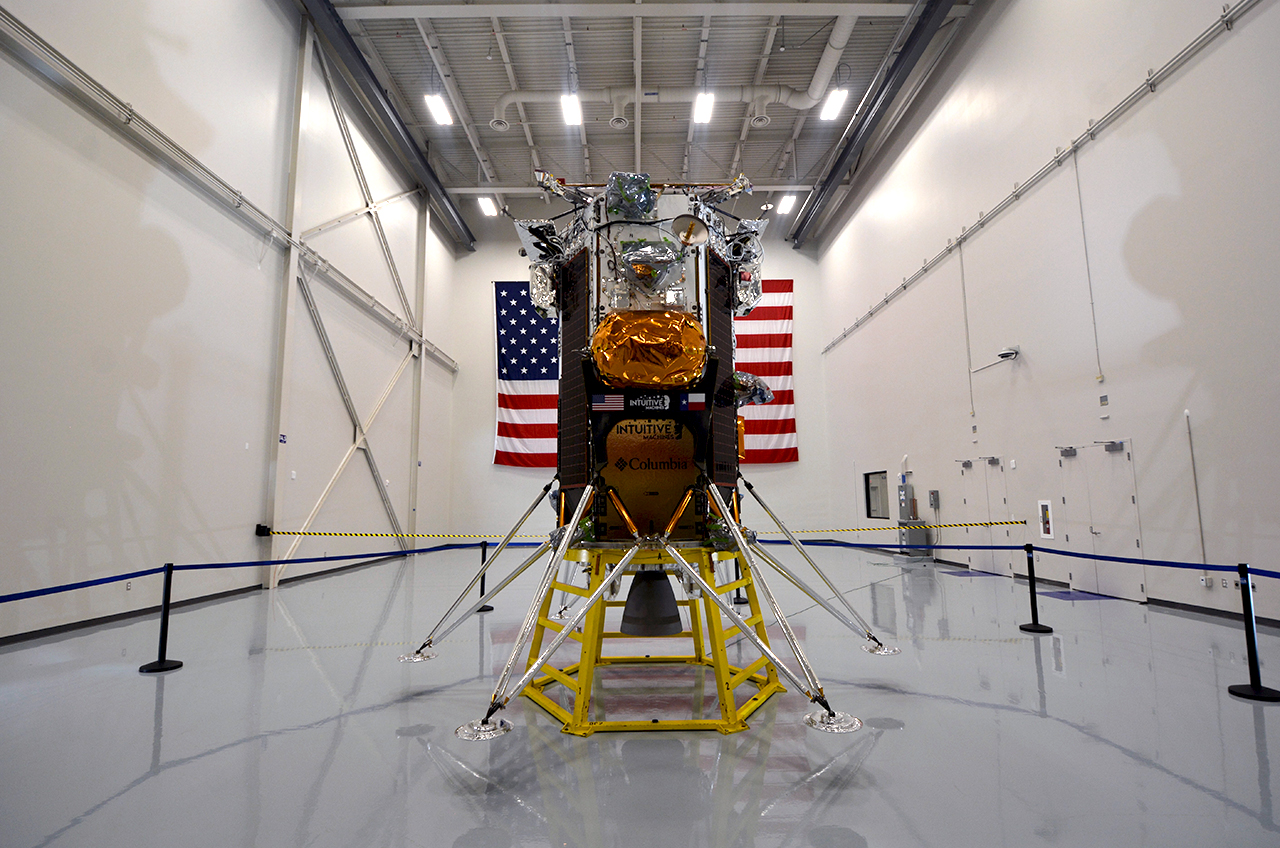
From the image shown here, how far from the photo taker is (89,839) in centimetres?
215

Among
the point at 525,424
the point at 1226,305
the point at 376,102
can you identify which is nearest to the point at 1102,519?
the point at 1226,305

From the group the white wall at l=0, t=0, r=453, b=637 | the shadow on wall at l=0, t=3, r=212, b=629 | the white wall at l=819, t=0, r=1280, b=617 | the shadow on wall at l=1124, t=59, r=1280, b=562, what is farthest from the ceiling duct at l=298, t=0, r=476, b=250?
the shadow on wall at l=1124, t=59, r=1280, b=562

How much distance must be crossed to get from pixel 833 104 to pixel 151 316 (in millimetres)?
11783

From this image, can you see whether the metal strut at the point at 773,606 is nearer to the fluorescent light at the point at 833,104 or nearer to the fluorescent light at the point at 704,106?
the fluorescent light at the point at 704,106

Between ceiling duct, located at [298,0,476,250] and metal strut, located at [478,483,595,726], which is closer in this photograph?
metal strut, located at [478,483,595,726]

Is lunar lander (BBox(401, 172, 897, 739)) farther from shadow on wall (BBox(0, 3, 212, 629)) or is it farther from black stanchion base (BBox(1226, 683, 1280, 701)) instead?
shadow on wall (BBox(0, 3, 212, 629))

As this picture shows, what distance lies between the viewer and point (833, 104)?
11.7m

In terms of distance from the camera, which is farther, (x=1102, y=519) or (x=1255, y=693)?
(x=1102, y=519)

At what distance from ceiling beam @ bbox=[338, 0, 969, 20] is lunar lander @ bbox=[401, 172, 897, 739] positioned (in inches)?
271

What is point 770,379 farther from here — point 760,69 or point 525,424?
point 760,69

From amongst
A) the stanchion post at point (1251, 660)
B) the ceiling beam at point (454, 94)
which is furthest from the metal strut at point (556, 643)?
the ceiling beam at point (454, 94)

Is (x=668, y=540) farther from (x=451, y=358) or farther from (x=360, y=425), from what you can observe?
(x=451, y=358)

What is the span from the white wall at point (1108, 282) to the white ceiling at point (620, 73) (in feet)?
8.45

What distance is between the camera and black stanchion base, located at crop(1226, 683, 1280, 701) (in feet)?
11.2
